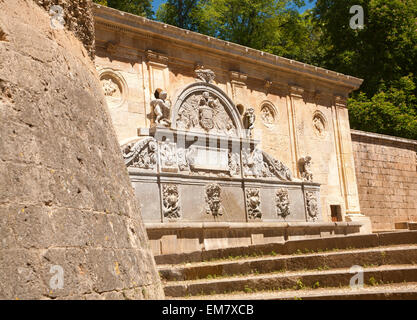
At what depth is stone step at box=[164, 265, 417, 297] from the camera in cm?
606

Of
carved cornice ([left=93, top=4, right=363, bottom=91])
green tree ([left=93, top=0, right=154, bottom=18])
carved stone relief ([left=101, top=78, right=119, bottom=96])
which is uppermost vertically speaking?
green tree ([left=93, top=0, right=154, bottom=18])

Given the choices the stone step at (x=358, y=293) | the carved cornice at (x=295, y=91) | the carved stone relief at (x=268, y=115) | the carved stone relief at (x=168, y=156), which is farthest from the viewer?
the carved cornice at (x=295, y=91)

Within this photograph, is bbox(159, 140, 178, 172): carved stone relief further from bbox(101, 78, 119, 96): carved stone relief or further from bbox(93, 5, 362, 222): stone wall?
bbox(101, 78, 119, 96): carved stone relief

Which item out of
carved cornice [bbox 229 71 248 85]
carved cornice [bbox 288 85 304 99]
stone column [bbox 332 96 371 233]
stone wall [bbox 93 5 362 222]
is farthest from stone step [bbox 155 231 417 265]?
Result: stone column [bbox 332 96 371 233]

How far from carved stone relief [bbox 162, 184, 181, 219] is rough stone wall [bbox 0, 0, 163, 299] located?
7109mm

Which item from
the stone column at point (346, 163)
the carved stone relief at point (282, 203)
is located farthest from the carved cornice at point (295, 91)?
the carved stone relief at point (282, 203)

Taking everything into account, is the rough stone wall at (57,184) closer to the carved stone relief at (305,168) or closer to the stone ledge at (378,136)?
the carved stone relief at (305,168)

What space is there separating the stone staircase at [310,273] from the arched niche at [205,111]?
5173mm

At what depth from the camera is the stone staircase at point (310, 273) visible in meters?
5.99

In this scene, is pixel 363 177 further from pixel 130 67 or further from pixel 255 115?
pixel 130 67

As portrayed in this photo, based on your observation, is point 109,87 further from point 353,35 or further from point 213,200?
point 353,35

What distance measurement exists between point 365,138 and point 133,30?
990 cm

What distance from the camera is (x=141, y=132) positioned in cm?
1248
